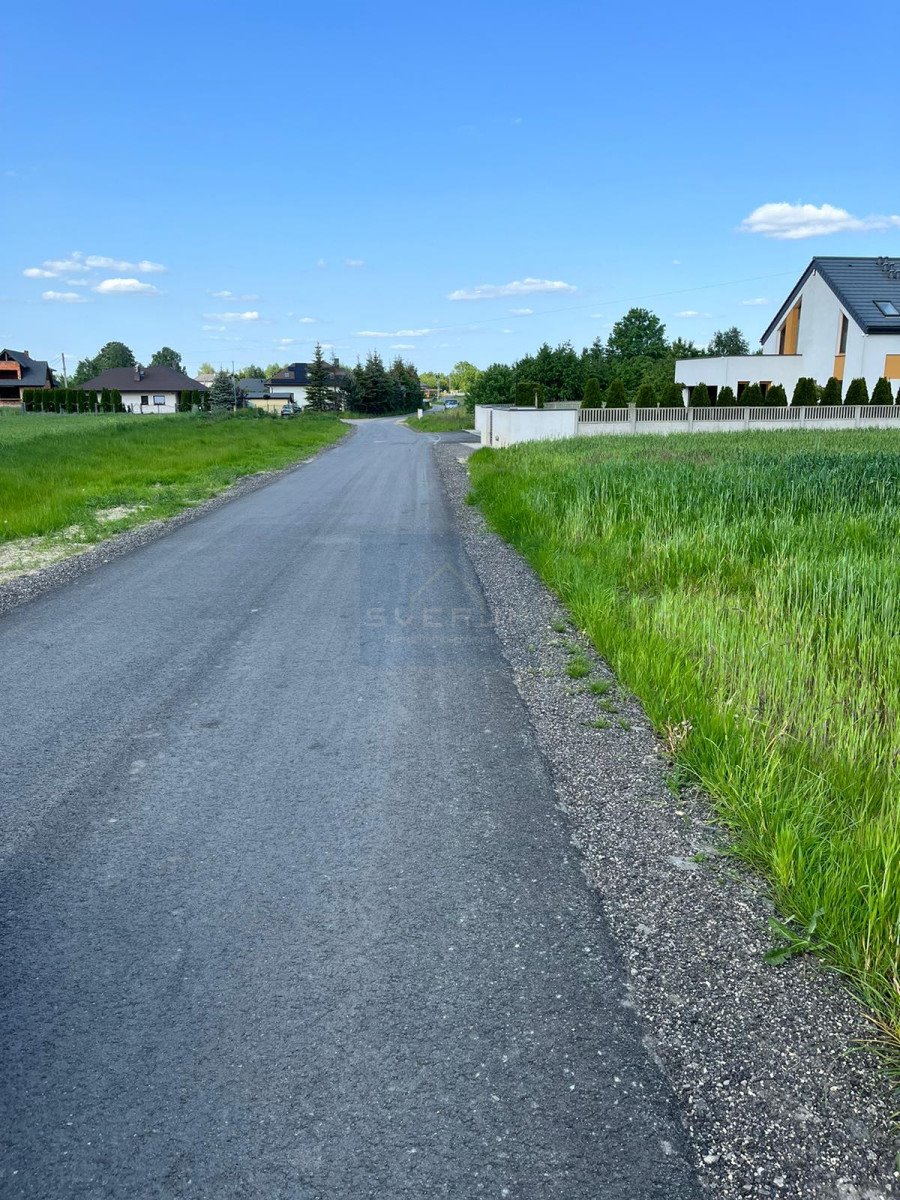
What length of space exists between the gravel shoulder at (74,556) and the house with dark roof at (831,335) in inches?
1345

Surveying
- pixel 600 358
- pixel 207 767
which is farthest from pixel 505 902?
pixel 600 358

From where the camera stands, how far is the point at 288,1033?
284 centimetres

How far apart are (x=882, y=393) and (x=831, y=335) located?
787 cm

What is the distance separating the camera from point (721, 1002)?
300cm

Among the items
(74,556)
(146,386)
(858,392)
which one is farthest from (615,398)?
(146,386)

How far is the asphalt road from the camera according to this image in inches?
94.8

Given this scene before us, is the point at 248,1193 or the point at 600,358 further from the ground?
the point at 600,358

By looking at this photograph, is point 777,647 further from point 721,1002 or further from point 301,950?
point 301,950

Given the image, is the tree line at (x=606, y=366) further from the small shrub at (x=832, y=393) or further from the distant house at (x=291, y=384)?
the distant house at (x=291, y=384)

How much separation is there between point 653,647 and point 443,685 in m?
1.54

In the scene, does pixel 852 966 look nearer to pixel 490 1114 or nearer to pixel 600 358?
pixel 490 1114

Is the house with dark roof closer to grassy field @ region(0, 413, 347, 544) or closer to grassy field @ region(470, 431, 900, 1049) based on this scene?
grassy field @ region(0, 413, 347, 544)

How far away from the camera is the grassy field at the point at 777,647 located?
3457mm

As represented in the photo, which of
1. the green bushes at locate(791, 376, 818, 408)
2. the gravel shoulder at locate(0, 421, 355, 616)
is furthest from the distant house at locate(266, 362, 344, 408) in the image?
the gravel shoulder at locate(0, 421, 355, 616)
